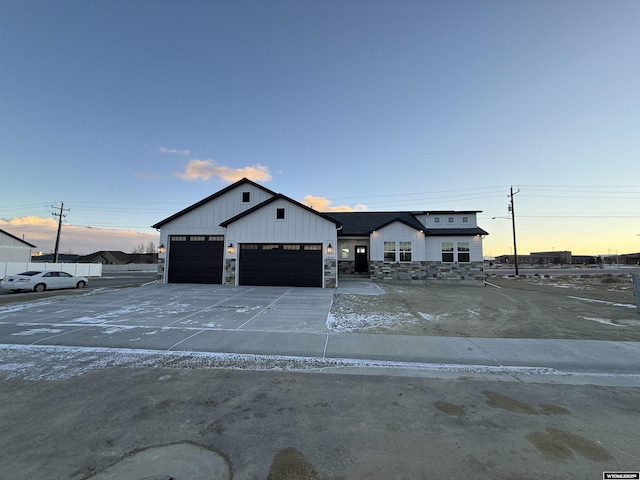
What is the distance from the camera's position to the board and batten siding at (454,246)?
20.1 m

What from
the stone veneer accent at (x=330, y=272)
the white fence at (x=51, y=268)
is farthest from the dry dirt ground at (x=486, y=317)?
the white fence at (x=51, y=268)

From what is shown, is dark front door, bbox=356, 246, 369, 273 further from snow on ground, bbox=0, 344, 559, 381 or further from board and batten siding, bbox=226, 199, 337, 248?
snow on ground, bbox=0, 344, 559, 381

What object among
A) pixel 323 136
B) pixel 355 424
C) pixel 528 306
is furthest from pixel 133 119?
pixel 528 306

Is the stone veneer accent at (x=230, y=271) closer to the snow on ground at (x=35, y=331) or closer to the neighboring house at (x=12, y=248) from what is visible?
the snow on ground at (x=35, y=331)

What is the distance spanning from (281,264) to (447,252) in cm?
1273

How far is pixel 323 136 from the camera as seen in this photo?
1906 cm

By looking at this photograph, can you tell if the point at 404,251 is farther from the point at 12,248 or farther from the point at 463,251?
the point at 12,248

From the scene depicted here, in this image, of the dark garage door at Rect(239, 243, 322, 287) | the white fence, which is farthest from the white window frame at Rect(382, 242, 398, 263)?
the white fence

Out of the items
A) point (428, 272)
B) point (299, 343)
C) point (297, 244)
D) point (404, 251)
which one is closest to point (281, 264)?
point (297, 244)

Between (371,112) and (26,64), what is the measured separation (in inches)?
732

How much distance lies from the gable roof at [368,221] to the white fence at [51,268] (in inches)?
1107

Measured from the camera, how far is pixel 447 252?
2048cm

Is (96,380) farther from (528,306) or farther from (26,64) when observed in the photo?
(26,64)

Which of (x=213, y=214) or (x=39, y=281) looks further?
(x=213, y=214)
